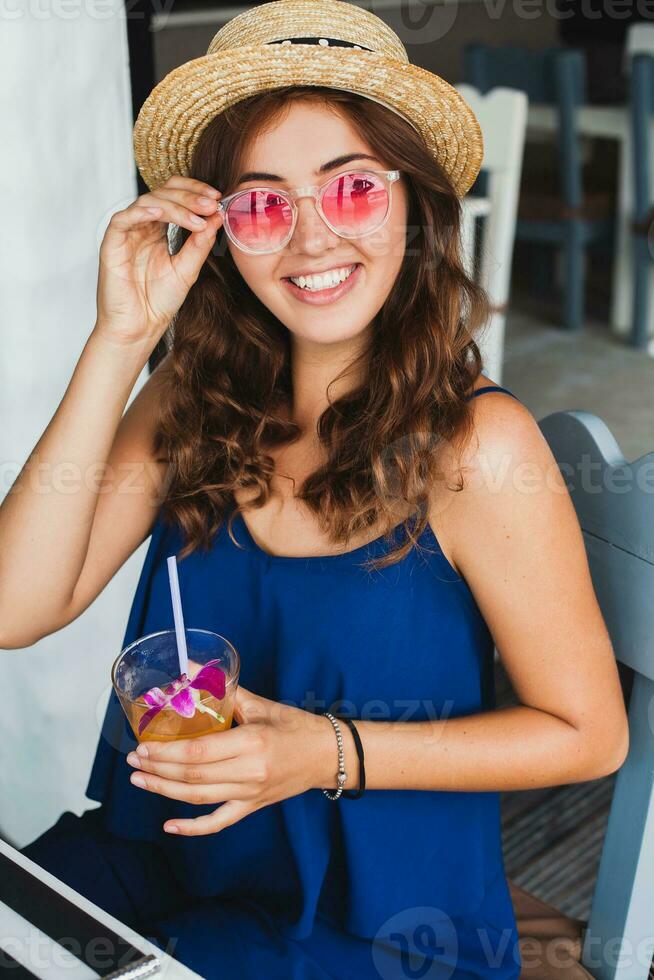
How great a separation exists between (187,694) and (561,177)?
443cm

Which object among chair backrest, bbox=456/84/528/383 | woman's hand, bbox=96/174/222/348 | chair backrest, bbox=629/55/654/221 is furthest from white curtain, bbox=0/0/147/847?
chair backrest, bbox=629/55/654/221

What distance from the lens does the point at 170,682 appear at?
1.08m

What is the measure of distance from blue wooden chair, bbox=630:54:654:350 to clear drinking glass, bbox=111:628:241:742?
4193 mm

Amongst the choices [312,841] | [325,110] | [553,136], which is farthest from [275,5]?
[553,136]

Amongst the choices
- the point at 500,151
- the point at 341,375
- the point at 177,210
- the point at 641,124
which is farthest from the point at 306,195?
the point at 641,124

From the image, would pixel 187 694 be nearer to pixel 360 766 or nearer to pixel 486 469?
pixel 360 766

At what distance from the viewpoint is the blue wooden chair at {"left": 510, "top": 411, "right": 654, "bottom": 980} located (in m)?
1.23

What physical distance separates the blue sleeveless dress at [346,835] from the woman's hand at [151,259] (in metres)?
0.29

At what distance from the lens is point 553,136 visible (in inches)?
240

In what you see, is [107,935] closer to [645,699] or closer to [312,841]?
[312,841]

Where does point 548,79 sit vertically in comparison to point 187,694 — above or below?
above

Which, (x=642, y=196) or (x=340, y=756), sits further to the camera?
(x=642, y=196)

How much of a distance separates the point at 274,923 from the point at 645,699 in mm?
504

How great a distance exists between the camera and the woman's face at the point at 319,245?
127 centimetres
